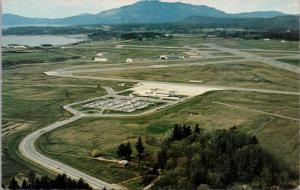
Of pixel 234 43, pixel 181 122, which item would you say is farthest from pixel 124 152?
pixel 234 43

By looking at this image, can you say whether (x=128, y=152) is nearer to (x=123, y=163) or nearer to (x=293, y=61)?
(x=123, y=163)

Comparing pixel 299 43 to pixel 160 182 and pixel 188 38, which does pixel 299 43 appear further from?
pixel 160 182

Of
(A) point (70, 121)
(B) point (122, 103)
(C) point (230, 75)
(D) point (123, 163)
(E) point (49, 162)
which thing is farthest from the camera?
(C) point (230, 75)

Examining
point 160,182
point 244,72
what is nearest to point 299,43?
point 244,72

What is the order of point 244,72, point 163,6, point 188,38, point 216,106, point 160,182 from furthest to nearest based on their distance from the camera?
point 163,6 → point 188,38 → point 244,72 → point 216,106 → point 160,182

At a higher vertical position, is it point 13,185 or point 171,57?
point 171,57

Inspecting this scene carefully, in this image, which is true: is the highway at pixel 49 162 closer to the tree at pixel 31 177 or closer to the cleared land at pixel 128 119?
the cleared land at pixel 128 119

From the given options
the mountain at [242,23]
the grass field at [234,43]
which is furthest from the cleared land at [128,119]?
the mountain at [242,23]

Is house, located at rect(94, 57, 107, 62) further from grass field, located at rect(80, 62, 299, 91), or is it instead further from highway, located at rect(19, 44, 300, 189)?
grass field, located at rect(80, 62, 299, 91)
